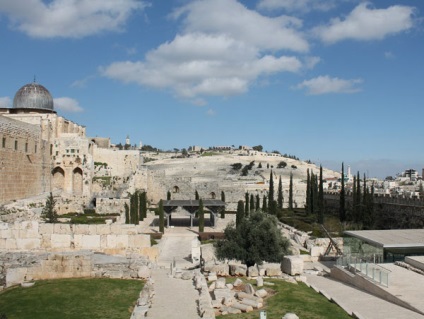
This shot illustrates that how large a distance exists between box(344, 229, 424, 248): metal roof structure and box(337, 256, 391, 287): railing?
80 cm

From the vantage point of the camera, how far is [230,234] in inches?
802

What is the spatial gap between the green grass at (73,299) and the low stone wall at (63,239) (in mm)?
3815

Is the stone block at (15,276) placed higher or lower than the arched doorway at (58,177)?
lower

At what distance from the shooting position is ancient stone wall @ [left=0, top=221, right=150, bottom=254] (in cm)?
1694

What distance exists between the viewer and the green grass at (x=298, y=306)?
1052 cm

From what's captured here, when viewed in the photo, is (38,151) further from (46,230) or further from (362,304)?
(362,304)

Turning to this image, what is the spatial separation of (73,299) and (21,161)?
23496mm

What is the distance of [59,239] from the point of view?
17.0 metres

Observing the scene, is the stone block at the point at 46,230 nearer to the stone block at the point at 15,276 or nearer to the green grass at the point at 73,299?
the stone block at the point at 15,276

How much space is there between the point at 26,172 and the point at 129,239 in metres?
19.1

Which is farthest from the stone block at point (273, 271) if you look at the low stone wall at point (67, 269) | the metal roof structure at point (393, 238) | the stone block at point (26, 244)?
the stone block at point (26, 244)

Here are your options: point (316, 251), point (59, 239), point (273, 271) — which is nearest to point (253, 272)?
point (273, 271)

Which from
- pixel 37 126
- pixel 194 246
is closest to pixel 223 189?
pixel 37 126

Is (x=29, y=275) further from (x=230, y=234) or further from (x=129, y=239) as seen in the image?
(x=230, y=234)
